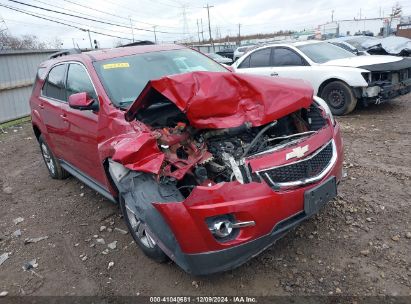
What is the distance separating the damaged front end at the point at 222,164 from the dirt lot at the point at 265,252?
452mm

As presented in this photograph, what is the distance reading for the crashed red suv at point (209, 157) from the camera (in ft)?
8.25

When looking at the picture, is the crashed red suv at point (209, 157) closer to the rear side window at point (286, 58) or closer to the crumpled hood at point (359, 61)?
the crumpled hood at point (359, 61)

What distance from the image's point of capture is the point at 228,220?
2.54 metres

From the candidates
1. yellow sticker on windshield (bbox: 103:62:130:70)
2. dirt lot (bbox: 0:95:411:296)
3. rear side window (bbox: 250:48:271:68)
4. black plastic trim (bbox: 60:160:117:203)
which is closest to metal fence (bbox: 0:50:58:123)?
dirt lot (bbox: 0:95:411:296)

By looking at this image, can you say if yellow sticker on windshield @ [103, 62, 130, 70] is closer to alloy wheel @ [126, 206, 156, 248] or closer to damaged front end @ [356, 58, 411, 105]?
alloy wheel @ [126, 206, 156, 248]

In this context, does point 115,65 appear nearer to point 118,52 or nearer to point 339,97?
point 118,52

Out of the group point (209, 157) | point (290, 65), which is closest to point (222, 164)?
point (209, 157)

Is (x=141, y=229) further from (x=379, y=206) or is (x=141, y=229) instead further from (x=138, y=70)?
(x=379, y=206)

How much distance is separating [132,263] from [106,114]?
4.60 feet

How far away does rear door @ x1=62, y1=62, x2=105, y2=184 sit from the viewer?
150 inches

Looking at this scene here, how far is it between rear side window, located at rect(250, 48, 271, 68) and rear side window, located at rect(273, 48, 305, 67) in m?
0.21

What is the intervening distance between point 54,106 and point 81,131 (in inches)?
41.8

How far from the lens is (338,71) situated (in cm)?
751

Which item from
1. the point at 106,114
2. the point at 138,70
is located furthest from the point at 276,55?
the point at 106,114
